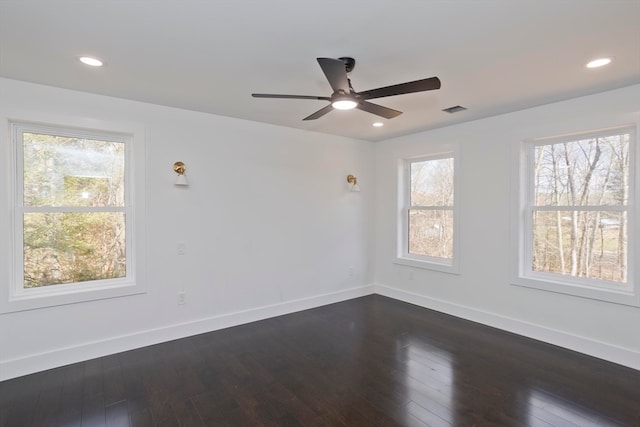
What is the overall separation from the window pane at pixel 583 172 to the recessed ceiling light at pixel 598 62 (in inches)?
40.4

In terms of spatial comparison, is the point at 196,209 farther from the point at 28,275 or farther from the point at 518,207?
the point at 518,207

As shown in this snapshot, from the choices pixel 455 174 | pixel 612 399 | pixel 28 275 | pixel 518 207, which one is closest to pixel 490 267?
pixel 518 207

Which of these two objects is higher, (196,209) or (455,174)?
(455,174)

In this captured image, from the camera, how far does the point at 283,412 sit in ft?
7.53

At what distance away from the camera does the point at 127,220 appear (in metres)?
3.38

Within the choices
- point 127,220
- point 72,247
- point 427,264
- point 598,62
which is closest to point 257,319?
point 127,220

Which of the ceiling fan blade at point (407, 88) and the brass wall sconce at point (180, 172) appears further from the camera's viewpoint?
the brass wall sconce at point (180, 172)

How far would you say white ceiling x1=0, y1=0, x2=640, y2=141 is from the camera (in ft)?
5.90

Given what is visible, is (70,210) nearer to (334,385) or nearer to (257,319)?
(257,319)

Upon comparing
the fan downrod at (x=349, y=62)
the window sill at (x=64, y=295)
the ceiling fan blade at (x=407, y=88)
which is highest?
the fan downrod at (x=349, y=62)

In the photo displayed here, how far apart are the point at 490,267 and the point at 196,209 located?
3.54 meters

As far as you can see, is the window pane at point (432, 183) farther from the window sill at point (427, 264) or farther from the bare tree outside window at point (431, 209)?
the window sill at point (427, 264)

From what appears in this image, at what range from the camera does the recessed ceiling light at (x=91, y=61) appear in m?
2.37

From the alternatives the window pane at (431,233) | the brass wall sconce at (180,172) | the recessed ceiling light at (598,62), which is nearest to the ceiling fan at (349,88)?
the recessed ceiling light at (598,62)
